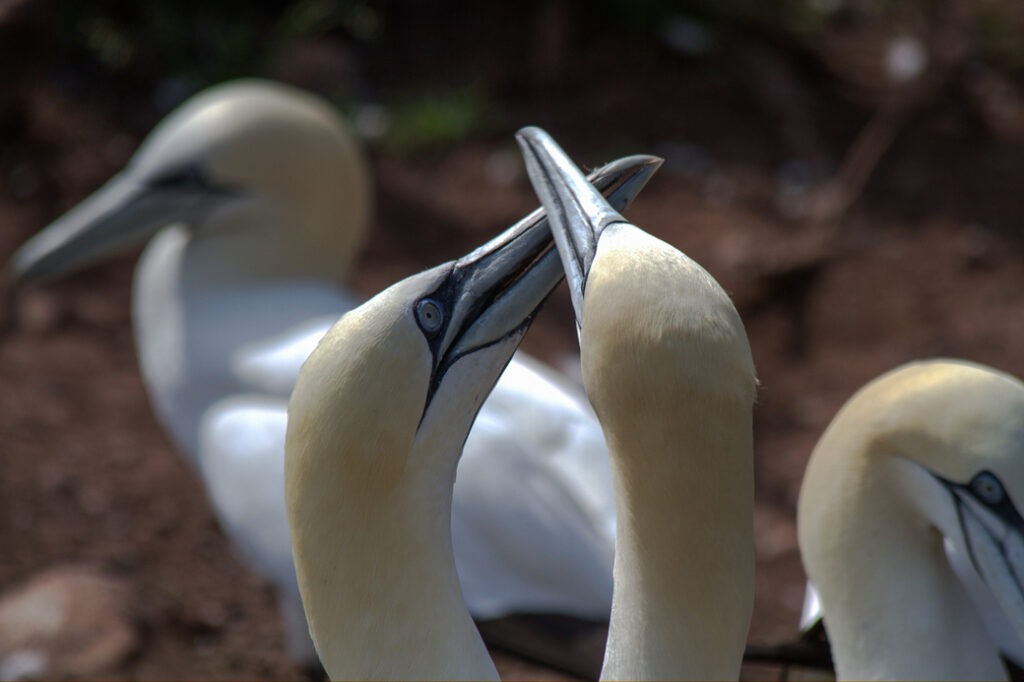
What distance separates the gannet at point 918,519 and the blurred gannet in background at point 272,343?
0.98 m

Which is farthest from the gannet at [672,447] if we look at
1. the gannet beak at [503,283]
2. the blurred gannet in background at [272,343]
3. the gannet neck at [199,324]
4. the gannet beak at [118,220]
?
the gannet beak at [118,220]

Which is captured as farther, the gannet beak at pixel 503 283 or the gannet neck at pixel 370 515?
the gannet beak at pixel 503 283

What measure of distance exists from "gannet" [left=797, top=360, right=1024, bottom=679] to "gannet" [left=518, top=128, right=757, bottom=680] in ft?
A: 2.99

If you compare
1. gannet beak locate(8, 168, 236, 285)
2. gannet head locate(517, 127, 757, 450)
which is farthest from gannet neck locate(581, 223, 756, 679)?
gannet beak locate(8, 168, 236, 285)

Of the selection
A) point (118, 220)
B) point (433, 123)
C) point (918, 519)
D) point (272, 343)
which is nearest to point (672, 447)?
point (918, 519)

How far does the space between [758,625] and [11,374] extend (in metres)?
3.74

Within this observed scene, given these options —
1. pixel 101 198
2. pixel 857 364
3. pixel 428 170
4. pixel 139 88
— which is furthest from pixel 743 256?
pixel 139 88

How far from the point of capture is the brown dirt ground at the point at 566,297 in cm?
482

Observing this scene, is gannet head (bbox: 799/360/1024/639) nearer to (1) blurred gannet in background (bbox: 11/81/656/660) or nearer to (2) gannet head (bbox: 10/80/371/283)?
(1) blurred gannet in background (bbox: 11/81/656/660)

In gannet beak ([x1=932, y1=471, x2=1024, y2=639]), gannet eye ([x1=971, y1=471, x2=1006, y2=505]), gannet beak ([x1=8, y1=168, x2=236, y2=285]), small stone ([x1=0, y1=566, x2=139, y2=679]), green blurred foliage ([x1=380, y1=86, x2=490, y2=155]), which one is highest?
gannet beak ([x1=8, y1=168, x2=236, y2=285])

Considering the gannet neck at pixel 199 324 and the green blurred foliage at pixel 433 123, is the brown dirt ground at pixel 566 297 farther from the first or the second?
the gannet neck at pixel 199 324

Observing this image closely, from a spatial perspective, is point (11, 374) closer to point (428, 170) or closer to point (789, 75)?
point (428, 170)

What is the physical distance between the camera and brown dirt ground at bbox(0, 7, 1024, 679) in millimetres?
4816

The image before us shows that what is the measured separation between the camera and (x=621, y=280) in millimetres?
1756
